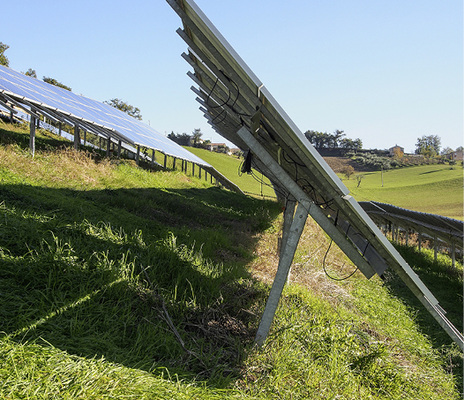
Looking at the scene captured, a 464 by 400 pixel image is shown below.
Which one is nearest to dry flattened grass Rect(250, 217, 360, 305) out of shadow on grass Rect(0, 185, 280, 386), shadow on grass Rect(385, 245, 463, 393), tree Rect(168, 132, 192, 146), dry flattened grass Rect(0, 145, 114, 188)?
shadow on grass Rect(0, 185, 280, 386)

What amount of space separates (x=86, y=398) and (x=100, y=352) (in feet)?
2.11

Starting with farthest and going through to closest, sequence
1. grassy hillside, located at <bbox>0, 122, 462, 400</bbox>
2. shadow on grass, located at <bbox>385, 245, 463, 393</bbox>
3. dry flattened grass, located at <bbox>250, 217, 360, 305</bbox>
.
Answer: dry flattened grass, located at <bbox>250, 217, 360, 305</bbox>, shadow on grass, located at <bbox>385, 245, 463, 393</bbox>, grassy hillside, located at <bbox>0, 122, 462, 400</bbox>

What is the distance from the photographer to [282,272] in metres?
3.83

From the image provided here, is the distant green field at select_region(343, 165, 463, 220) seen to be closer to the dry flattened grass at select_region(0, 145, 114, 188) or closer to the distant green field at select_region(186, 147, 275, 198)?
the distant green field at select_region(186, 147, 275, 198)

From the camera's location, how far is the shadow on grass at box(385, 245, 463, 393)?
6.23 m

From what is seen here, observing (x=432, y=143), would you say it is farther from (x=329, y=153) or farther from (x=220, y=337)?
(x=220, y=337)

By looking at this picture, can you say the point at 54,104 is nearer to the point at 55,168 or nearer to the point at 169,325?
the point at 55,168

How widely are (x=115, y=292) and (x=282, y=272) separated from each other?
1.81 m

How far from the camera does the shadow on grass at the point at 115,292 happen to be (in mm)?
3334

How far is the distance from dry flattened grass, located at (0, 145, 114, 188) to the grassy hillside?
1.08 m

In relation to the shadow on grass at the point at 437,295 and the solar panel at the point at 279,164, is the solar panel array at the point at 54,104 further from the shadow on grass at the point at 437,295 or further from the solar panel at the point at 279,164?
the shadow on grass at the point at 437,295

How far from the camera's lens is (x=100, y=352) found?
10.4ft

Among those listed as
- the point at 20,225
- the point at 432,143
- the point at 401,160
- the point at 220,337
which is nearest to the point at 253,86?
the point at 220,337

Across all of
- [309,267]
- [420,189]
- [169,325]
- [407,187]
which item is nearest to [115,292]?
[169,325]
